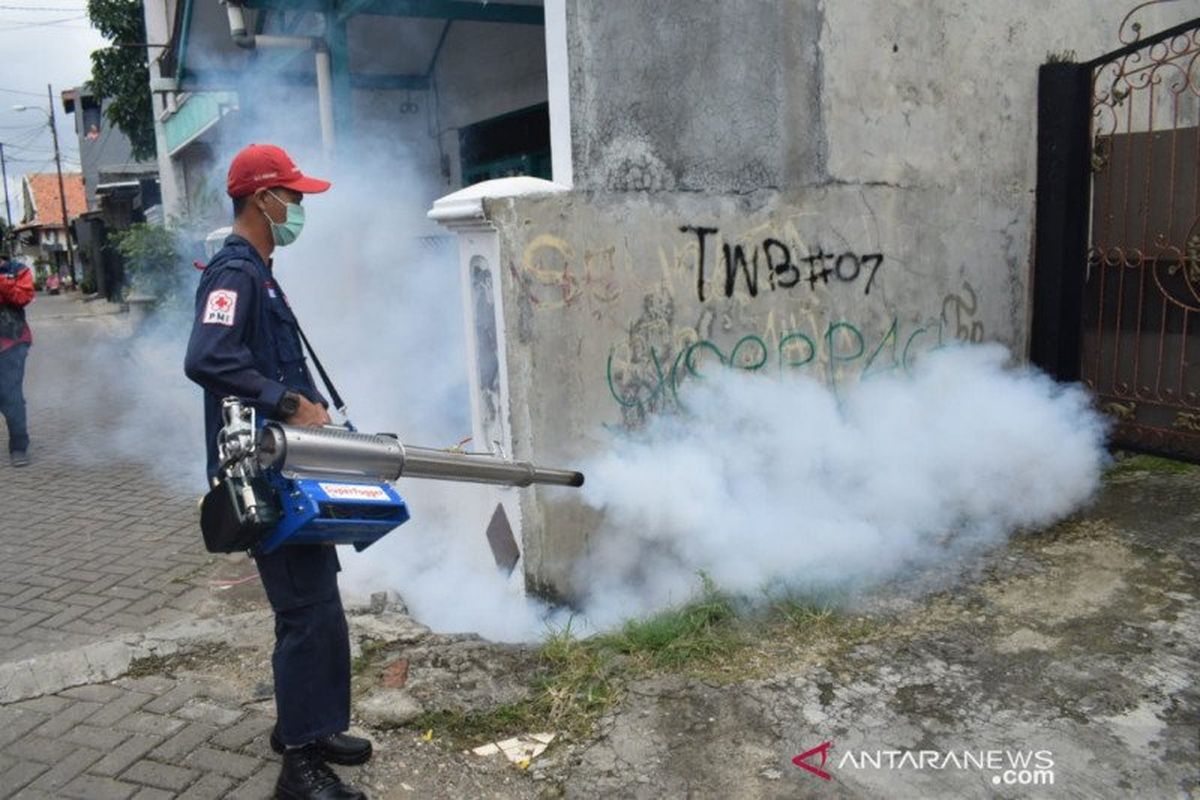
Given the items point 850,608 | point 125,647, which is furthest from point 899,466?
point 125,647

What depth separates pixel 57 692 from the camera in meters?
3.68

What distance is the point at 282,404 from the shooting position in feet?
9.18

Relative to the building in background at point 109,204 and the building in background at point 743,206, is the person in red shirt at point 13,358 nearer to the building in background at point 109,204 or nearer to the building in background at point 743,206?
the building in background at point 743,206

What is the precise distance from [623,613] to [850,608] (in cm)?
101

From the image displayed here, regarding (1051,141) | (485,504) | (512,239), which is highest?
(1051,141)

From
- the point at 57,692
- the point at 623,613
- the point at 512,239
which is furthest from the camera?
the point at 623,613

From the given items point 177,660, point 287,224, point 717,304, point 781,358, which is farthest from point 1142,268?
point 177,660

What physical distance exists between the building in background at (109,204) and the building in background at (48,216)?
17.6 metres

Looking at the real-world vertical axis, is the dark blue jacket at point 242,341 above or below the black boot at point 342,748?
above

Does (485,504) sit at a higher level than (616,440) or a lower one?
lower

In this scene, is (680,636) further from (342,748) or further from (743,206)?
(743,206)

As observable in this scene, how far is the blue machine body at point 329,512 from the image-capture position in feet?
8.43

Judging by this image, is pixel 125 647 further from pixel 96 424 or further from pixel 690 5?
pixel 96 424

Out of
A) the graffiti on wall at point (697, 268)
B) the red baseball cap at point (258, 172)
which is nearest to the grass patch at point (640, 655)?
the graffiti on wall at point (697, 268)
